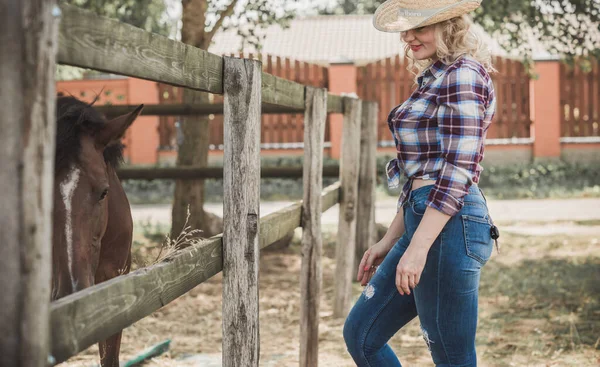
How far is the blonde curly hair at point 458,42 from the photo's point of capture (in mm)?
2508

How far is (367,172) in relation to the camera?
22.8 ft

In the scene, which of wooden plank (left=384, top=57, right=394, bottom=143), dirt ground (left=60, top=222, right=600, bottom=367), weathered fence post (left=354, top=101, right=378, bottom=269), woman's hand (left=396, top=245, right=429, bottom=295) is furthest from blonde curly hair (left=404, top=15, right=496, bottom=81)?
wooden plank (left=384, top=57, right=394, bottom=143)

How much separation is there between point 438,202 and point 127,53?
1.08m

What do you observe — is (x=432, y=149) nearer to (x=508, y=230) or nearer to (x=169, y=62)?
(x=169, y=62)

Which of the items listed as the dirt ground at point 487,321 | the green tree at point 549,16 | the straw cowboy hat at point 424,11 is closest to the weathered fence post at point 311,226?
the dirt ground at point 487,321

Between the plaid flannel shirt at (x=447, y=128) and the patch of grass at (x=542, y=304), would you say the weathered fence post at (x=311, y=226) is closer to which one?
the patch of grass at (x=542, y=304)

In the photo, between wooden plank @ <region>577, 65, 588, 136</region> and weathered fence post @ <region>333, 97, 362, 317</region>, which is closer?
weathered fence post @ <region>333, 97, 362, 317</region>

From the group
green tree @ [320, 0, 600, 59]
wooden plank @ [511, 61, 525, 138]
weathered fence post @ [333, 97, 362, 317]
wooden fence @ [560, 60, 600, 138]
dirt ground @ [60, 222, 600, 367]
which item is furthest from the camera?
wooden plank @ [511, 61, 525, 138]

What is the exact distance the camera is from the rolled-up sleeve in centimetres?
237

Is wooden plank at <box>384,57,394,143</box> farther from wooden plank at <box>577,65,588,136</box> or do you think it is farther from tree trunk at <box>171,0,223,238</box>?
tree trunk at <box>171,0,223,238</box>

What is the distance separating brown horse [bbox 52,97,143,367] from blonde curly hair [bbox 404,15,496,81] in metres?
1.24

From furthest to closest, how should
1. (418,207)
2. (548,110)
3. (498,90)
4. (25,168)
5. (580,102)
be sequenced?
(498,90)
(580,102)
(548,110)
(418,207)
(25,168)

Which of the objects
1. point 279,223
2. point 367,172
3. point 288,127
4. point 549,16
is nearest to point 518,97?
point 288,127

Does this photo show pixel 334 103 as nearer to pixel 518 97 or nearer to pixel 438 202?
pixel 438 202
